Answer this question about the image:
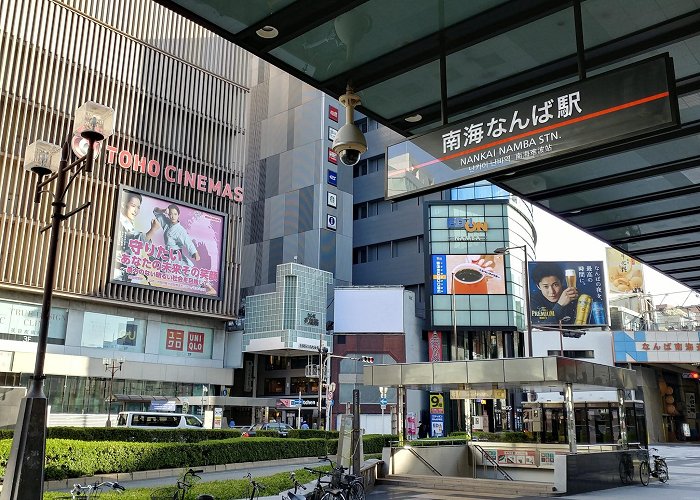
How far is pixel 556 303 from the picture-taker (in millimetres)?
61469

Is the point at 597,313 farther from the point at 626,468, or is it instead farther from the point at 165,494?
the point at 165,494

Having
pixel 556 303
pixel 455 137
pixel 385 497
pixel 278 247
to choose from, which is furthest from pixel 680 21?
pixel 278 247

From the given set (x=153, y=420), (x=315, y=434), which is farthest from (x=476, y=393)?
(x=153, y=420)

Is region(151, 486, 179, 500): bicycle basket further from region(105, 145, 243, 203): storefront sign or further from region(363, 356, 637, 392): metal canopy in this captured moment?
region(105, 145, 243, 203): storefront sign

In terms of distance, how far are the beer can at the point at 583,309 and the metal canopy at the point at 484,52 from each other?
54805mm

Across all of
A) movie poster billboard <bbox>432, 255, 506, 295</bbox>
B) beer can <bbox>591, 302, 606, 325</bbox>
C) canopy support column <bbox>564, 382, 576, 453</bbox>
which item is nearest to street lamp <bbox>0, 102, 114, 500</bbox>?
canopy support column <bbox>564, 382, 576, 453</bbox>

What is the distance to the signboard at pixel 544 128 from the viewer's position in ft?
15.5

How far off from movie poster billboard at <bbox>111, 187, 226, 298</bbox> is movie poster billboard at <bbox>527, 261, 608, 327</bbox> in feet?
101

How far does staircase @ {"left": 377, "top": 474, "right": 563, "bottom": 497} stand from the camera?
17.0 meters

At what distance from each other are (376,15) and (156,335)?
48.5 metres

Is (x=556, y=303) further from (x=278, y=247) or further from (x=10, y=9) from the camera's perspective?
(x=10, y=9)

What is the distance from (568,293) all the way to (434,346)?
549 inches

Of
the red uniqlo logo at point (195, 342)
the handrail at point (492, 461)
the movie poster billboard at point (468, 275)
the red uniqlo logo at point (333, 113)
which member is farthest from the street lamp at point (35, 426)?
the red uniqlo logo at point (333, 113)

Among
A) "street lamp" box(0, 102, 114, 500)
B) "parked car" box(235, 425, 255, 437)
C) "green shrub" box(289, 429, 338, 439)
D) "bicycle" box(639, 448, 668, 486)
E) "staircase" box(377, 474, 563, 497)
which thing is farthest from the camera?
"parked car" box(235, 425, 255, 437)
